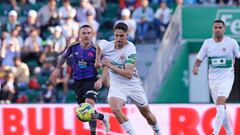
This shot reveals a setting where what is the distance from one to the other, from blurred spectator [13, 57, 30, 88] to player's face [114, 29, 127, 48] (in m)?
8.52

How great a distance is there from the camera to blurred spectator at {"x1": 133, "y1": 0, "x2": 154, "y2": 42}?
1057 inches

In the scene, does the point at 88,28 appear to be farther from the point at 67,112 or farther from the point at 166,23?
the point at 166,23

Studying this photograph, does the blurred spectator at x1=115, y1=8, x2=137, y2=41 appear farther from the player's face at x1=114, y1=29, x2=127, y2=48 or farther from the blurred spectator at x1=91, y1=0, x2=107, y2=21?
the player's face at x1=114, y1=29, x2=127, y2=48

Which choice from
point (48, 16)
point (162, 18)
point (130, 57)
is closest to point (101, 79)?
point (130, 57)

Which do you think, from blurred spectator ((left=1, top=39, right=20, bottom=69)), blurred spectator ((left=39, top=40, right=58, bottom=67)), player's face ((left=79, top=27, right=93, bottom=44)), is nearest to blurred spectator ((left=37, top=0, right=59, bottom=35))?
blurred spectator ((left=39, top=40, right=58, bottom=67))

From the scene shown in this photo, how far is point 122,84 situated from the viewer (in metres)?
Answer: 17.4

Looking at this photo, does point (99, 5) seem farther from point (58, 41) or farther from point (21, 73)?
point (21, 73)

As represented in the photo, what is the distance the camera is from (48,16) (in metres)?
27.2

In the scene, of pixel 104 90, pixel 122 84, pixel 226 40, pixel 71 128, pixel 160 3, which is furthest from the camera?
pixel 160 3

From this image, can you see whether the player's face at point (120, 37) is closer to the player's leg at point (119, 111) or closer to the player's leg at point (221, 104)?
the player's leg at point (119, 111)

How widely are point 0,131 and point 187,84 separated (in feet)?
21.4

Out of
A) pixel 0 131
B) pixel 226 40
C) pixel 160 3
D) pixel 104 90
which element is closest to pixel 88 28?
pixel 226 40

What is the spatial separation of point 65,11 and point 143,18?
203 centimetres

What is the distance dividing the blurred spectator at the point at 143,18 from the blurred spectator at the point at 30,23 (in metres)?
2.59
